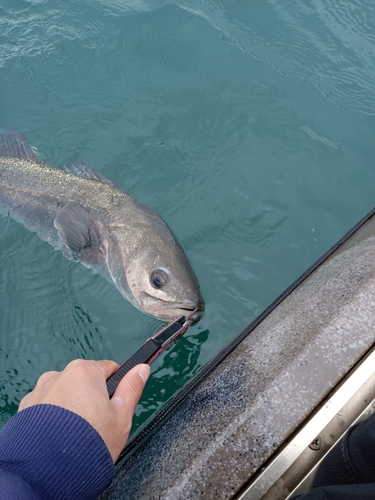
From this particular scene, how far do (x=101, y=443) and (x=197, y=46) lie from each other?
7.27 meters

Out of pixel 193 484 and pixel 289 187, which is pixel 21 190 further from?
pixel 193 484

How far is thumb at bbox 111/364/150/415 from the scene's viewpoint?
6.23 feet

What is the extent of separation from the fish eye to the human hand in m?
1.69

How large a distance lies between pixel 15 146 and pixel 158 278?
8.80 feet

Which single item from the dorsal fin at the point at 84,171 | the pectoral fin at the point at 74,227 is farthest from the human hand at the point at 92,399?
the dorsal fin at the point at 84,171

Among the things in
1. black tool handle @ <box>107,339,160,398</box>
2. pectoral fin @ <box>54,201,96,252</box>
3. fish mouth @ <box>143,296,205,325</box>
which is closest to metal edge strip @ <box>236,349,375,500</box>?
black tool handle @ <box>107,339,160,398</box>

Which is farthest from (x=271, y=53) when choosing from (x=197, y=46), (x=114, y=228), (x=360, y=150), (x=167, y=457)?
(x=167, y=457)

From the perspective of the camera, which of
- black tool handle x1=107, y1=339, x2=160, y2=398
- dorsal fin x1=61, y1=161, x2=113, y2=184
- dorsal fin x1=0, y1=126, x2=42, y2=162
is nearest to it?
black tool handle x1=107, y1=339, x2=160, y2=398

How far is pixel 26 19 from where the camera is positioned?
24.3 feet

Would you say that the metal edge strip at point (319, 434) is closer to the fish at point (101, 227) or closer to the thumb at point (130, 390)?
the thumb at point (130, 390)

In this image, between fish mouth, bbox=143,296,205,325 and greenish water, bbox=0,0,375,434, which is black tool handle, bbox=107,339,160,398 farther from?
greenish water, bbox=0,0,375,434

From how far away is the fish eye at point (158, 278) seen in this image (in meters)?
3.66

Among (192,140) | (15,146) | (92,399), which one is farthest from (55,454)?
(192,140)

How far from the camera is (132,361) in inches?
94.0
